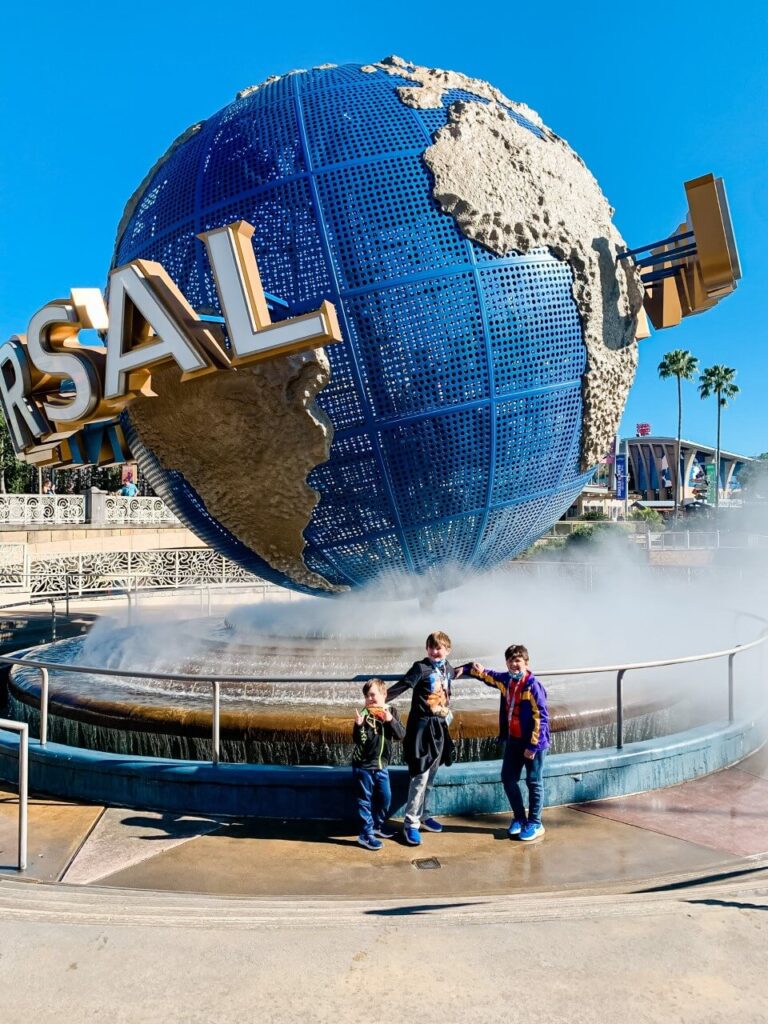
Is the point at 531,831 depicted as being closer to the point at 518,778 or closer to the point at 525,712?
the point at 518,778

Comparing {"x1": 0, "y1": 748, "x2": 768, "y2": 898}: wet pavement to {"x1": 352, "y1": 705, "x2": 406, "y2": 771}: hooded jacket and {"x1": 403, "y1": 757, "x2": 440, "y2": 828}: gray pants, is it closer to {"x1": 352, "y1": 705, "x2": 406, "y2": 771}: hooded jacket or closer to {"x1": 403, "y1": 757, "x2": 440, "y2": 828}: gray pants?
{"x1": 403, "y1": 757, "x2": 440, "y2": 828}: gray pants

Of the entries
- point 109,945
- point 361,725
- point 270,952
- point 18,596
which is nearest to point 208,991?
point 270,952

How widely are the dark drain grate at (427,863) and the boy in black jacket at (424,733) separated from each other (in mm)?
233

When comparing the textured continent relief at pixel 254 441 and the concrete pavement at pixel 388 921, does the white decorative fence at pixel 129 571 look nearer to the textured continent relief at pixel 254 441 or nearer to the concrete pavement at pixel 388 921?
the textured continent relief at pixel 254 441

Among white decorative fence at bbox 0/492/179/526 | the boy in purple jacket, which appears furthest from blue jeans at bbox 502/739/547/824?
white decorative fence at bbox 0/492/179/526

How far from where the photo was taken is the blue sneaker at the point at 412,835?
4895 millimetres

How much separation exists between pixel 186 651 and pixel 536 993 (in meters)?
6.05

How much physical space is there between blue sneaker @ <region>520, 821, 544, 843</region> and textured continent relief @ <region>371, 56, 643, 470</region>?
13.2 feet

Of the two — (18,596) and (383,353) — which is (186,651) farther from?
(18,596)

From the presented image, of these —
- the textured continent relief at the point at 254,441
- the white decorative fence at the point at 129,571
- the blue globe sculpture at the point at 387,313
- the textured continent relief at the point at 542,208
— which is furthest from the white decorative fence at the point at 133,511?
the textured continent relief at the point at 542,208

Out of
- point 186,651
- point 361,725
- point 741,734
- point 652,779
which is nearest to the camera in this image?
→ point 361,725

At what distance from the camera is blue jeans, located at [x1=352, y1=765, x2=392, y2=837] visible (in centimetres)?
491

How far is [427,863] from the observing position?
4.61 m

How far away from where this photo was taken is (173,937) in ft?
11.2
